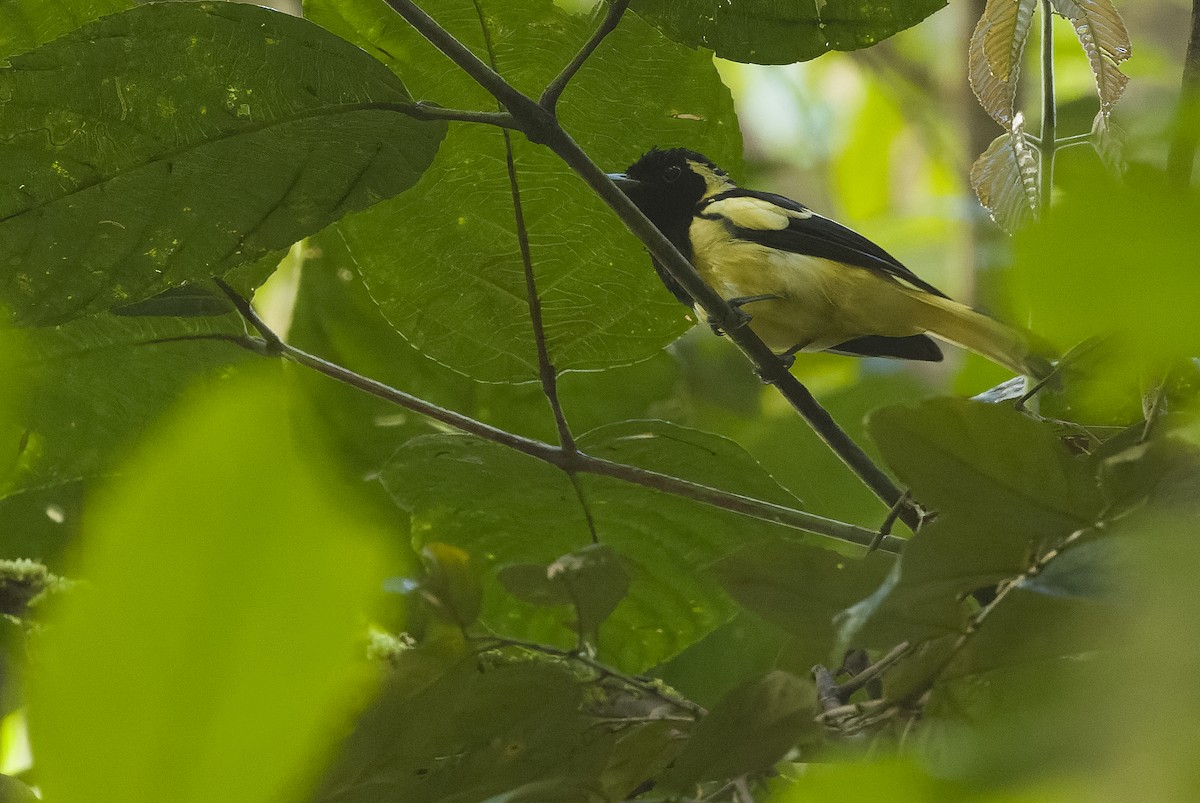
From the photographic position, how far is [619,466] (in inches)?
22.1

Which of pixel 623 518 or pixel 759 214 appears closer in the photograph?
pixel 623 518

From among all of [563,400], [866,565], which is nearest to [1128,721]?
[866,565]

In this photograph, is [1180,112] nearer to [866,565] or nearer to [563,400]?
[866,565]

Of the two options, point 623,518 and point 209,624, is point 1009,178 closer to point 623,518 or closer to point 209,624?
point 623,518

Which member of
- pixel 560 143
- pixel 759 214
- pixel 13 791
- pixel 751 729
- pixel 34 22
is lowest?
pixel 751 729

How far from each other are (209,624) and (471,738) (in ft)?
1.01

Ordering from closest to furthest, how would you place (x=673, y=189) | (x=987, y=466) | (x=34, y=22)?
(x=987, y=466) → (x=34, y=22) → (x=673, y=189)

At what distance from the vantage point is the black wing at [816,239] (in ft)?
4.05

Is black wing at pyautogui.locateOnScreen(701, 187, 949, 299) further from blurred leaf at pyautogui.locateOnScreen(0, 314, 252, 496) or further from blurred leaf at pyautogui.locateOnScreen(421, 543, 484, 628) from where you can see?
blurred leaf at pyautogui.locateOnScreen(421, 543, 484, 628)

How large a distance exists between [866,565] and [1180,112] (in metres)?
0.24

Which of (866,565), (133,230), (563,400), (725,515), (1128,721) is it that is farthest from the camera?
(563,400)

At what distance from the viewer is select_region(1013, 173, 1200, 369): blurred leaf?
0.45 ft

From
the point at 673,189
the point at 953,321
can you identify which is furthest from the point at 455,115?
the point at 673,189

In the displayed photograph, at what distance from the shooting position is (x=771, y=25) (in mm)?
512
